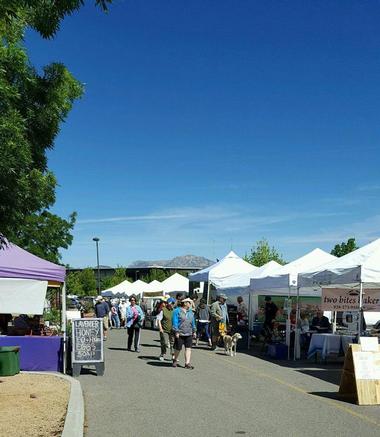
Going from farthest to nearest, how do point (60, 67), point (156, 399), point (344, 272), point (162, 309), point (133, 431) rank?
point (162, 309)
point (344, 272)
point (156, 399)
point (60, 67)
point (133, 431)

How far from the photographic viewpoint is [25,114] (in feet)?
27.7

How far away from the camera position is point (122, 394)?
10.1 m

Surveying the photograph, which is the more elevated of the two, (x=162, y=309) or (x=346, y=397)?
(x=162, y=309)

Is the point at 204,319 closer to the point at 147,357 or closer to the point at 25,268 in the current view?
the point at 147,357

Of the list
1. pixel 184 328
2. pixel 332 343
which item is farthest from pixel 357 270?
pixel 184 328

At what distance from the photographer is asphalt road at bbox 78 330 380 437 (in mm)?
7441

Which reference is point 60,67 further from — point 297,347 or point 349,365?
point 297,347

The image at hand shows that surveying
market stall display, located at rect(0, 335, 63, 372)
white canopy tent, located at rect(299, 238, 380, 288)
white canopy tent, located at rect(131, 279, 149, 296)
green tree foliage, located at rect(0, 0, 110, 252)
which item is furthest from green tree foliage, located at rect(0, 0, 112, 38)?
white canopy tent, located at rect(131, 279, 149, 296)

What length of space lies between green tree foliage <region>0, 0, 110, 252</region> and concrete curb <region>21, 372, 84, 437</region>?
254 centimetres

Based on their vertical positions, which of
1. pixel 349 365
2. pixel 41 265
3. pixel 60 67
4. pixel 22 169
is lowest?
pixel 349 365

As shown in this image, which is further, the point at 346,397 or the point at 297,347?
the point at 297,347

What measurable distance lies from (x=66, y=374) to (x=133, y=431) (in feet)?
18.7

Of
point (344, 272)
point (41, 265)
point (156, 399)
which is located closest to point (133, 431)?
point (156, 399)

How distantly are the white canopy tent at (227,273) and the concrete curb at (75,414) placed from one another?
1388 centimetres
